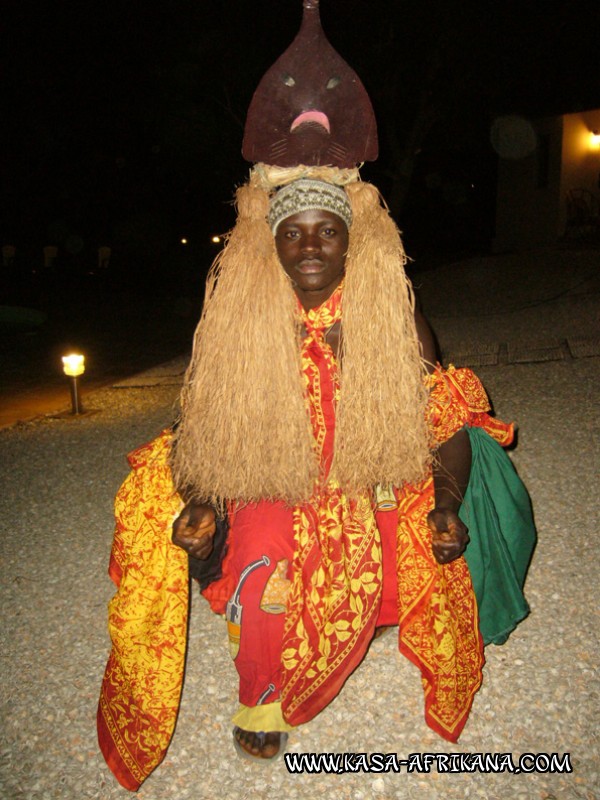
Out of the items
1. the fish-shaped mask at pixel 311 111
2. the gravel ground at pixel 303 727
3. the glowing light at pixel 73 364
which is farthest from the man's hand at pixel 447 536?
the glowing light at pixel 73 364

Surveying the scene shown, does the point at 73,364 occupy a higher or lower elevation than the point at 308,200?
lower

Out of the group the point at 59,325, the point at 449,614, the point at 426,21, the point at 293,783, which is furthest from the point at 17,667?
the point at 426,21

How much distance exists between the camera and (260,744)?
6.55ft

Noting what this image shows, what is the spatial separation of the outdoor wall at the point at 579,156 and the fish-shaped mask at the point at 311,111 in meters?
14.3

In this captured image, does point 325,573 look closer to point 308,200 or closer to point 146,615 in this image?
point 146,615

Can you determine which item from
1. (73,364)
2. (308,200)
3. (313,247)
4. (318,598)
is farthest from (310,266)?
(73,364)

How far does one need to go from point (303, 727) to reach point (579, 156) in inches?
609

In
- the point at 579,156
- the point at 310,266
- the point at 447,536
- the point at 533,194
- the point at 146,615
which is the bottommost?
the point at 146,615

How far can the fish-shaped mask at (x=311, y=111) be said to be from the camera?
1965mm

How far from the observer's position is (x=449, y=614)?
6.63 ft

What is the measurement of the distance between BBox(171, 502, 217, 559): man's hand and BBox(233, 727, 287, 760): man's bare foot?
0.56 meters

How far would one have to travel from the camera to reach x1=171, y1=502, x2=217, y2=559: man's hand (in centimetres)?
190

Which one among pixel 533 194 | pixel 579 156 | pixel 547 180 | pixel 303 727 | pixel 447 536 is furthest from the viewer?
pixel 533 194

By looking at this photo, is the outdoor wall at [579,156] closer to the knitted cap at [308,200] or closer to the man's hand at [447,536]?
the knitted cap at [308,200]
